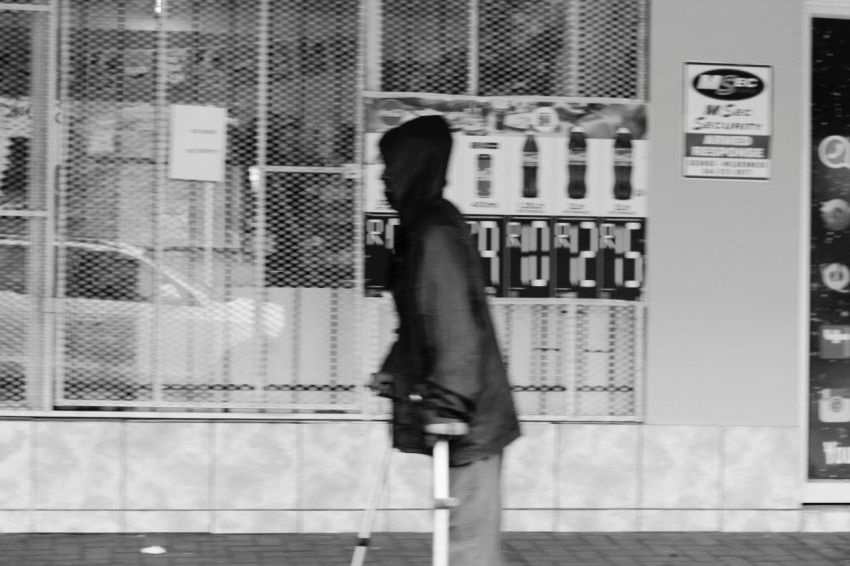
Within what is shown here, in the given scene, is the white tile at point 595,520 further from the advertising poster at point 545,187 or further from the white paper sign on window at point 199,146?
the white paper sign on window at point 199,146

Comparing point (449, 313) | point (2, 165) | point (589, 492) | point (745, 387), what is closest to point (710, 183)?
point (745, 387)

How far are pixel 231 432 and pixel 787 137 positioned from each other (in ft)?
10.6

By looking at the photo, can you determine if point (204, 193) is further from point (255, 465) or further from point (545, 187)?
point (545, 187)

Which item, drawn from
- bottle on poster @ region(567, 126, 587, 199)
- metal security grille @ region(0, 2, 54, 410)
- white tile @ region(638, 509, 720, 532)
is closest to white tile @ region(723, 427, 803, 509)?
white tile @ region(638, 509, 720, 532)

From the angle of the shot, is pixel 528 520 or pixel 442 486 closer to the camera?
pixel 442 486

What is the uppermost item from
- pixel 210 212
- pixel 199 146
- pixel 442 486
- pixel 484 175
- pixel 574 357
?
pixel 199 146

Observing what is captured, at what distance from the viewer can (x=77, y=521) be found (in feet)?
23.0

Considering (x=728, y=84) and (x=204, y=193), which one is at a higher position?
(x=728, y=84)

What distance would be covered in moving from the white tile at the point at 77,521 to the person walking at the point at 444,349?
2697 mm

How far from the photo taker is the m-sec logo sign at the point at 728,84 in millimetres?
7316

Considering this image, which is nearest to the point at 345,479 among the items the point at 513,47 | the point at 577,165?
the point at 577,165

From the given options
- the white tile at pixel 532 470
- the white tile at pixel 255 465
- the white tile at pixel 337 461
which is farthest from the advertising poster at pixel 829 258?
the white tile at pixel 255 465

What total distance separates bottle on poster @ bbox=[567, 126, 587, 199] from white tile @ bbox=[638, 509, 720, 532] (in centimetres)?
169

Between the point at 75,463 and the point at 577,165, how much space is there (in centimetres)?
293
